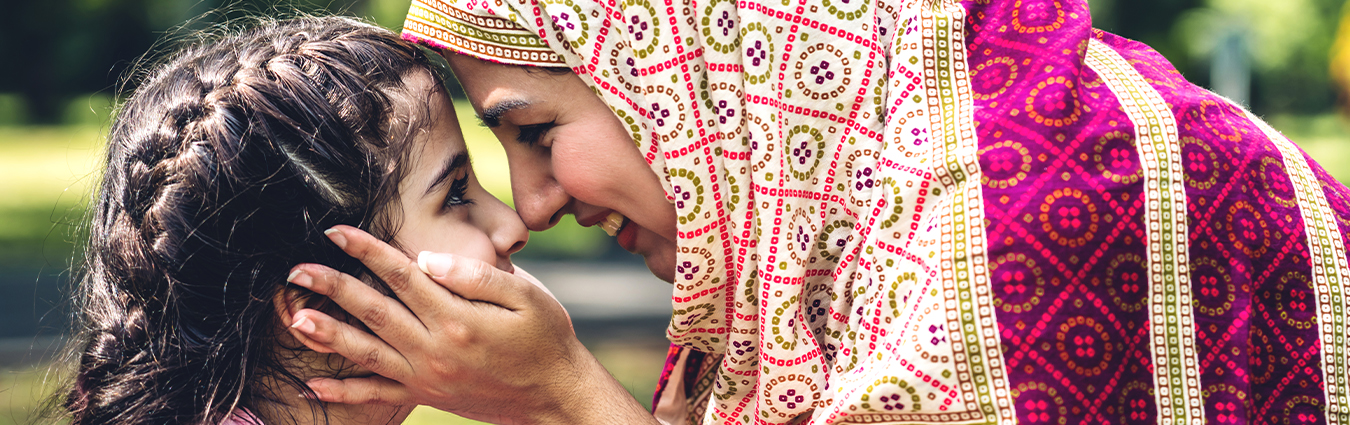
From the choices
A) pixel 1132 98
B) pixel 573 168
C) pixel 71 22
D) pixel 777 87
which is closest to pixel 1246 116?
pixel 1132 98

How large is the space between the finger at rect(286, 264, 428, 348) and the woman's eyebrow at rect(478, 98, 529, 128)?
495 millimetres

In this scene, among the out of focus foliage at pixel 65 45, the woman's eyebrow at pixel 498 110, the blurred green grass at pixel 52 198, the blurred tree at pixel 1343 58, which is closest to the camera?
the woman's eyebrow at pixel 498 110

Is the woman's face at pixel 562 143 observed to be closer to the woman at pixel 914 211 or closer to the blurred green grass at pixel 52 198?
the woman at pixel 914 211

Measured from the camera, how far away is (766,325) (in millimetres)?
2072

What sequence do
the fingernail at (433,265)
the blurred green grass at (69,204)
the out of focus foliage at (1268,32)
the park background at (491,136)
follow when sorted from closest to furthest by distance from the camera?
the fingernail at (433,265) → the blurred green grass at (69,204) → the park background at (491,136) → the out of focus foliage at (1268,32)

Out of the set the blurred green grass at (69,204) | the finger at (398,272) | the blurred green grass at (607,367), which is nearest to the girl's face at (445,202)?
the finger at (398,272)

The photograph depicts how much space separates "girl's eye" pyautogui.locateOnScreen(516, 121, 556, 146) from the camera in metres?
2.30

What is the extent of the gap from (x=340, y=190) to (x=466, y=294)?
0.36m

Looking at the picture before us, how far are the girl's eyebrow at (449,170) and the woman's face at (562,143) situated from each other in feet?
0.37

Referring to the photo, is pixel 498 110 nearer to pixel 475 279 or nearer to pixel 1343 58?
pixel 475 279

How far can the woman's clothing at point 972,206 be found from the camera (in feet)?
5.50

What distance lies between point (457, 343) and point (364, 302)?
0.74 ft

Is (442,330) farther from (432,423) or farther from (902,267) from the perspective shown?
(432,423)

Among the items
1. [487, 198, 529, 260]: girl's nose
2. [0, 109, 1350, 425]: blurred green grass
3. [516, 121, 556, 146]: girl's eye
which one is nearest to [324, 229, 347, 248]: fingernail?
[487, 198, 529, 260]: girl's nose
